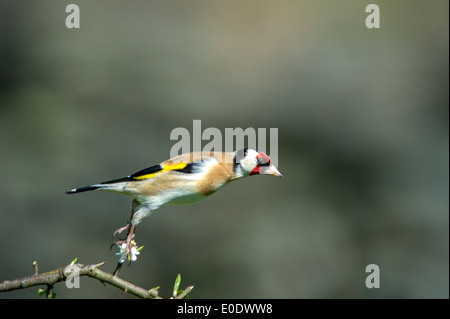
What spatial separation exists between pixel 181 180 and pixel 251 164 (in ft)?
1.27

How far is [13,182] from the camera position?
24.0 ft

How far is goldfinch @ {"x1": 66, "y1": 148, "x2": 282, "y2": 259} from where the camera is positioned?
2.93m

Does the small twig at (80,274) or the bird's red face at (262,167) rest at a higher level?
the bird's red face at (262,167)

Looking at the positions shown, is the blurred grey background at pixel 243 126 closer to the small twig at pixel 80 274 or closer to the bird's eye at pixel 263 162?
the bird's eye at pixel 263 162

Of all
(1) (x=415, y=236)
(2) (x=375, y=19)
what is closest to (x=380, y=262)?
(1) (x=415, y=236)

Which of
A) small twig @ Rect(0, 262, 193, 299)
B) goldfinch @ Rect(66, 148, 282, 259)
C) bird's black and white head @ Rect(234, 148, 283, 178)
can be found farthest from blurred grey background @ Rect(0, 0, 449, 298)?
small twig @ Rect(0, 262, 193, 299)

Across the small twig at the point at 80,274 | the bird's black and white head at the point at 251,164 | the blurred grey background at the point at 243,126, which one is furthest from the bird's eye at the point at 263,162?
the blurred grey background at the point at 243,126

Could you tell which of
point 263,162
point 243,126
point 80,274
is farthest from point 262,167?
point 243,126

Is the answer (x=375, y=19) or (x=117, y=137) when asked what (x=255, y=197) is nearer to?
(x=117, y=137)

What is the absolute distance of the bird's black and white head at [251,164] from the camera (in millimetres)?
2951

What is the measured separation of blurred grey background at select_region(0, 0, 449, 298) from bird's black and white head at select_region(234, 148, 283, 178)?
4.23 m

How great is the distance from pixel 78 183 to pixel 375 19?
15.8 ft

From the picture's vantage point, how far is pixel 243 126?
7.68 meters

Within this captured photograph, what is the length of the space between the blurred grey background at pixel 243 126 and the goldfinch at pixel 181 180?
13.5ft
